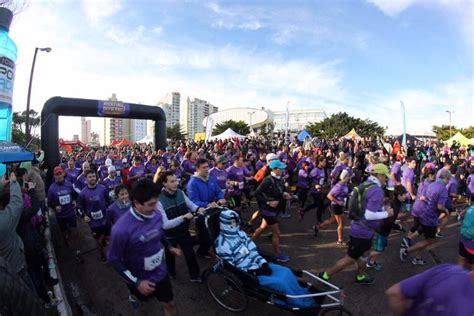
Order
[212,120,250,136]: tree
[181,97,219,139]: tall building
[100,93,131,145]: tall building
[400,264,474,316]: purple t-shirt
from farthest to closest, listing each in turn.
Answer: [181,97,219,139]: tall building < [100,93,131,145]: tall building < [212,120,250,136]: tree < [400,264,474,316]: purple t-shirt

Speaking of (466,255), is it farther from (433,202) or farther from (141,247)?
(141,247)

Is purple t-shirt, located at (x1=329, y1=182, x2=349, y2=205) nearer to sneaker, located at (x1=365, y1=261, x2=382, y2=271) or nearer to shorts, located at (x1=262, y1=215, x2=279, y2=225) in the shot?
sneaker, located at (x1=365, y1=261, x2=382, y2=271)

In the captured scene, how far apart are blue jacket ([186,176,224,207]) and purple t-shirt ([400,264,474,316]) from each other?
3.29m

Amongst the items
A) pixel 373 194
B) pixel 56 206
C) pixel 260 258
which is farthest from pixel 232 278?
pixel 56 206

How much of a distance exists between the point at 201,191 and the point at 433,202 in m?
3.96

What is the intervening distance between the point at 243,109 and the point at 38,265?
9220 cm

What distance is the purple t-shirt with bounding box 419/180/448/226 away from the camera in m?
4.76

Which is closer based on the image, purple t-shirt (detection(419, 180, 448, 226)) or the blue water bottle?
purple t-shirt (detection(419, 180, 448, 226))

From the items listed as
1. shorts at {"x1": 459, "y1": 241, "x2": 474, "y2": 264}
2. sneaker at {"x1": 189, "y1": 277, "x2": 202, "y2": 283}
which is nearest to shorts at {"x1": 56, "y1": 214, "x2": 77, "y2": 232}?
sneaker at {"x1": 189, "y1": 277, "x2": 202, "y2": 283}

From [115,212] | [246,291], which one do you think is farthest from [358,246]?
[115,212]

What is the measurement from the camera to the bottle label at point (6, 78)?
566 centimetres

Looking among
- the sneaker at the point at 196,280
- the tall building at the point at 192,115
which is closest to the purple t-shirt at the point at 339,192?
the sneaker at the point at 196,280

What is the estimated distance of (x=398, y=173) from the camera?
736 cm

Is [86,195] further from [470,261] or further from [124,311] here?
[470,261]
